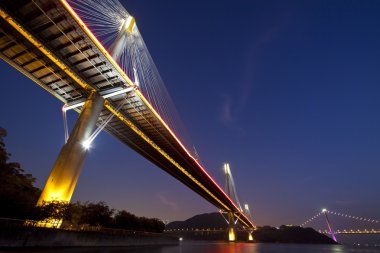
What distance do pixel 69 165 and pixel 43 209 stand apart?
351 centimetres

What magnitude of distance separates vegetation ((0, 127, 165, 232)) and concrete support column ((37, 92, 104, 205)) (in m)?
0.92

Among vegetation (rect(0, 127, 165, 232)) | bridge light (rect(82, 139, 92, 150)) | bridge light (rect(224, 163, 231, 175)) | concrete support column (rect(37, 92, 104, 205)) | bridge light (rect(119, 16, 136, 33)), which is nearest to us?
vegetation (rect(0, 127, 165, 232))

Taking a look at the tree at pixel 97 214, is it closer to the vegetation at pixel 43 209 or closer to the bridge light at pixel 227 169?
the vegetation at pixel 43 209

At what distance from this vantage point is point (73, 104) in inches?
935

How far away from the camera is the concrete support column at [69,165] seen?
1638 cm

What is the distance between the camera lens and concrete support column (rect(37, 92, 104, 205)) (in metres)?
16.4

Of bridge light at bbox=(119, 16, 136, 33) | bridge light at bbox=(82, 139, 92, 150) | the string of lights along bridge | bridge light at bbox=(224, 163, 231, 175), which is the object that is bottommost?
bridge light at bbox=(82, 139, 92, 150)

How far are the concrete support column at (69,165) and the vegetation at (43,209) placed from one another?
3.03 feet

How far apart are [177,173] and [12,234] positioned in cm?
3675

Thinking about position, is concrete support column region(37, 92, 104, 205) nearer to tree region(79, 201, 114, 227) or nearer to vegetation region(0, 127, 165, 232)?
vegetation region(0, 127, 165, 232)

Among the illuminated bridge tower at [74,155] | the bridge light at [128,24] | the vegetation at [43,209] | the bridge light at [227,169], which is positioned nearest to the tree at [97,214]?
the vegetation at [43,209]

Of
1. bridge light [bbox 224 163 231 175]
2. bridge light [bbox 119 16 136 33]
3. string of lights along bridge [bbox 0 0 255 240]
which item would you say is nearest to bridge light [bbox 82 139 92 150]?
string of lights along bridge [bbox 0 0 255 240]

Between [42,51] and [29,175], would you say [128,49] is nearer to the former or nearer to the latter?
[42,51]

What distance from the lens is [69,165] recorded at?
17281 millimetres
